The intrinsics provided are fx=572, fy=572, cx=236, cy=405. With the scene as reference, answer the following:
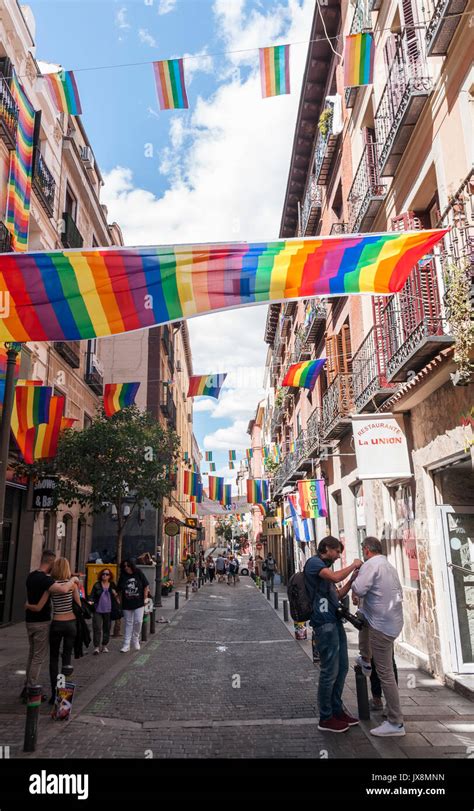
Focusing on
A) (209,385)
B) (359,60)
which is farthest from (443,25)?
(209,385)

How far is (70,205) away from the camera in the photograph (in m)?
20.8

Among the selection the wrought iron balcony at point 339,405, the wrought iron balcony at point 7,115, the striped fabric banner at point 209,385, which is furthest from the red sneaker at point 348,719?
the striped fabric banner at point 209,385

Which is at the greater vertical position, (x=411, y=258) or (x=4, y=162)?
(x=4, y=162)

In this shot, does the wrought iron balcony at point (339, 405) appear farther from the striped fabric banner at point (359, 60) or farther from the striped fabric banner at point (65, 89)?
the striped fabric banner at point (65, 89)

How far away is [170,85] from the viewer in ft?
29.8

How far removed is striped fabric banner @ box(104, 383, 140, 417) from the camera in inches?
691

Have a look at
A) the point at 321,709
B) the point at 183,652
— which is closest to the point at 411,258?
the point at 321,709

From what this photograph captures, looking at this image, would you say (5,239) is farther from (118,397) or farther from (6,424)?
(6,424)

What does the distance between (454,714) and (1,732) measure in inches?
192

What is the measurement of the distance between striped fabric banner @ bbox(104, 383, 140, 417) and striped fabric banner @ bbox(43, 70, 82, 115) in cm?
902

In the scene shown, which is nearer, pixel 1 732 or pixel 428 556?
pixel 1 732

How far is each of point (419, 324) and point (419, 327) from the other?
6cm
